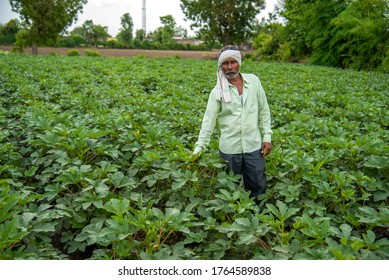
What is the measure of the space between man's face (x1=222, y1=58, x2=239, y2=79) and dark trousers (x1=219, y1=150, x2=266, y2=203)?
0.61 metres

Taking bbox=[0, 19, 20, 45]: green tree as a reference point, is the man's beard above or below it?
below

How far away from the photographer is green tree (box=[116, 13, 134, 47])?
53.1 meters

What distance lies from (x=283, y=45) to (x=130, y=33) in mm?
32807

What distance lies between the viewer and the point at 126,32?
54.2 meters

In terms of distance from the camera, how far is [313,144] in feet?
11.1

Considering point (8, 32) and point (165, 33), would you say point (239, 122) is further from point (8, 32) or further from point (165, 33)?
point (165, 33)

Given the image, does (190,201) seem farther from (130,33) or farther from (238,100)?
(130,33)

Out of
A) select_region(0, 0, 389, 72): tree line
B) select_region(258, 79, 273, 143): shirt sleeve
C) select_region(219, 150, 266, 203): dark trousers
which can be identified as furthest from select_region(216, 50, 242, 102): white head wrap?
select_region(0, 0, 389, 72): tree line

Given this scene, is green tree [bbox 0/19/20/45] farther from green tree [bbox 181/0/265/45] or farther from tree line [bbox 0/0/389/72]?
green tree [bbox 181/0/265/45]

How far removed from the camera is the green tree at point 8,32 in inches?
1598

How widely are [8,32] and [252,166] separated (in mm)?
46162

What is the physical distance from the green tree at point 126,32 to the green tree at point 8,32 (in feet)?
47.5

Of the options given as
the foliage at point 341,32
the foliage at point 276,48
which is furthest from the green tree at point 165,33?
the foliage at point 341,32

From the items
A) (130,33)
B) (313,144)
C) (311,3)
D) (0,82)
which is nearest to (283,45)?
(311,3)
